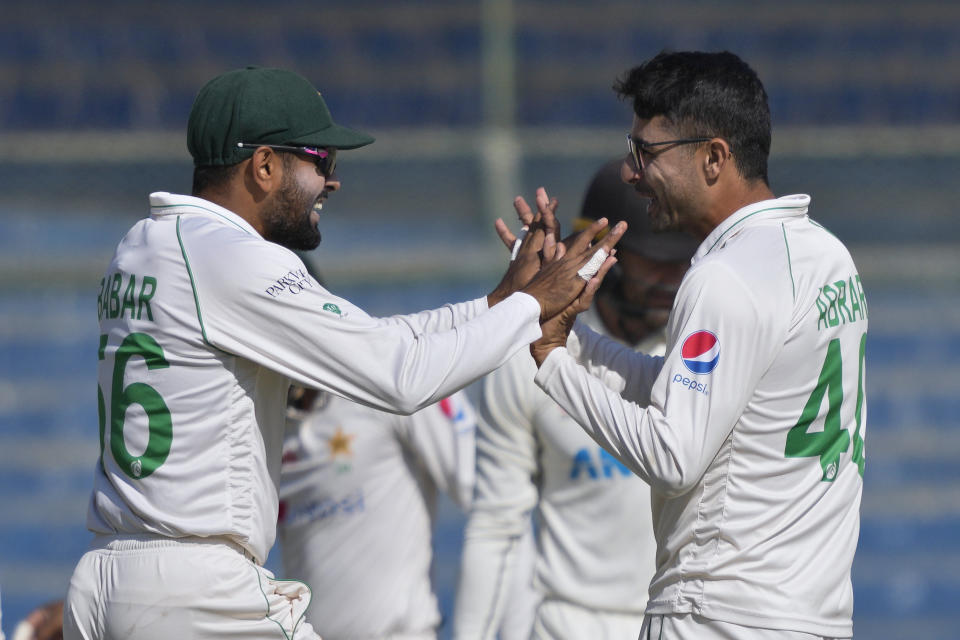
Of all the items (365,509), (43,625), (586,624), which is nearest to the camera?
(586,624)

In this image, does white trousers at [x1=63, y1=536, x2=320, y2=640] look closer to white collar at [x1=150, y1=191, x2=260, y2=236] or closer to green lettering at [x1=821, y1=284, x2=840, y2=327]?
white collar at [x1=150, y1=191, x2=260, y2=236]

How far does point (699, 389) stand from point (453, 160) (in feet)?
21.3

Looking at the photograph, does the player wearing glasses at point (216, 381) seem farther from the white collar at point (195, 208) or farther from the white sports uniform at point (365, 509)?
the white sports uniform at point (365, 509)

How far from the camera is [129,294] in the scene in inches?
101

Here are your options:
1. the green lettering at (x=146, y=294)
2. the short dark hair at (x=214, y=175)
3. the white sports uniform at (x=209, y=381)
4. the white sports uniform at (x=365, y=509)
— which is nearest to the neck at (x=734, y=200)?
the white sports uniform at (x=209, y=381)

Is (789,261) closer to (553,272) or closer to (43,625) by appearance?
(553,272)

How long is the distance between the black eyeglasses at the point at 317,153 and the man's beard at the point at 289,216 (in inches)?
2.1

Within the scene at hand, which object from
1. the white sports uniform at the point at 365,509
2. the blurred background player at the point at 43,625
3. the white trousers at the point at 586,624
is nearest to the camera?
the white trousers at the point at 586,624

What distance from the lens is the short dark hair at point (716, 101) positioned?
8.43 feet

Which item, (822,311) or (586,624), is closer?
(822,311)

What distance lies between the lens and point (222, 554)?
98.1 inches

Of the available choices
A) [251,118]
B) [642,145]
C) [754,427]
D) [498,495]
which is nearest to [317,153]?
[251,118]

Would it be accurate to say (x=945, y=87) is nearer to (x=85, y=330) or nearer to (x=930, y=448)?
(x=930, y=448)

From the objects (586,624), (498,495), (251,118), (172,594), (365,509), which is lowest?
(586,624)
